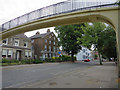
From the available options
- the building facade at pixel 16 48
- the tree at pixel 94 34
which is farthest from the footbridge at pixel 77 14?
the building facade at pixel 16 48

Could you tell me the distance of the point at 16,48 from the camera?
99.9 ft

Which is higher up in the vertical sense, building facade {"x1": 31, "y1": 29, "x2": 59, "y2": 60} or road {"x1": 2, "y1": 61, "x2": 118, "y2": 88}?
building facade {"x1": 31, "y1": 29, "x2": 59, "y2": 60}

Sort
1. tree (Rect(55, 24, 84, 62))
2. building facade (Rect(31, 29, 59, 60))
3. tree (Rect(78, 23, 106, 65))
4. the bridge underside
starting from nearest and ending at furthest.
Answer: the bridge underside < tree (Rect(78, 23, 106, 65)) < tree (Rect(55, 24, 84, 62)) < building facade (Rect(31, 29, 59, 60))

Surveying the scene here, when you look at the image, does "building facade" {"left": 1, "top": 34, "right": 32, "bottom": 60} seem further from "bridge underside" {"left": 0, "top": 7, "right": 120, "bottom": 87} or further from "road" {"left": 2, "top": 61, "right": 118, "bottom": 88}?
"bridge underside" {"left": 0, "top": 7, "right": 120, "bottom": 87}

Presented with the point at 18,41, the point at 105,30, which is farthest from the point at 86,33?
the point at 18,41

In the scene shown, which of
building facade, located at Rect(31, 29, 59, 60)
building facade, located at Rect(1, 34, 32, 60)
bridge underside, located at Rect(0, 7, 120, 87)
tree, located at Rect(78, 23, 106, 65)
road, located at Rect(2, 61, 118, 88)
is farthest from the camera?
building facade, located at Rect(31, 29, 59, 60)

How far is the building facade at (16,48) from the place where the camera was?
2806 cm

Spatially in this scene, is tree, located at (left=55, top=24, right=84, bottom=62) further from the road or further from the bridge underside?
the bridge underside

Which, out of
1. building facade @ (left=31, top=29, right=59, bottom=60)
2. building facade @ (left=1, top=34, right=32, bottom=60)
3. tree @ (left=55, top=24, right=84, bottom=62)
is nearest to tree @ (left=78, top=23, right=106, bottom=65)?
tree @ (left=55, top=24, right=84, bottom=62)

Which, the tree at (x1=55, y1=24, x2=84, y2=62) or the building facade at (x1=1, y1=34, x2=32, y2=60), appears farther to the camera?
the tree at (x1=55, y1=24, x2=84, y2=62)

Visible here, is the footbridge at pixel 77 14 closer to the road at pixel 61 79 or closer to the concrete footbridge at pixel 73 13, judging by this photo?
the concrete footbridge at pixel 73 13

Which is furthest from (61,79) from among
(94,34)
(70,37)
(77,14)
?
(70,37)

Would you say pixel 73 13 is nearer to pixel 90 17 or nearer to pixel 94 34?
pixel 90 17

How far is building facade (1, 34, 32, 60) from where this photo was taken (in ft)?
92.0
